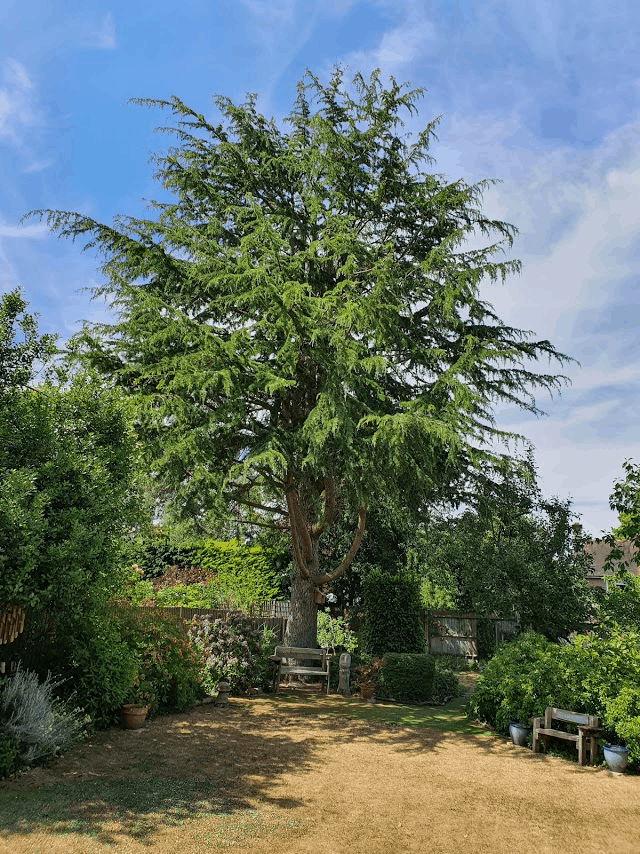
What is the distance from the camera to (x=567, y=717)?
7867 millimetres

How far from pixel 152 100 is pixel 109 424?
893 centimetres

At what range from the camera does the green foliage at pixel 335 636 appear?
15539 millimetres

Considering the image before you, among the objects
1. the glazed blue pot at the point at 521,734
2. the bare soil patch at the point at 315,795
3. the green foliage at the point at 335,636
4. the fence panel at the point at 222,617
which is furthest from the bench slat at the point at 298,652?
the glazed blue pot at the point at 521,734

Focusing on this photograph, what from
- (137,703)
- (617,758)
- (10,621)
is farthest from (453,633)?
(10,621)

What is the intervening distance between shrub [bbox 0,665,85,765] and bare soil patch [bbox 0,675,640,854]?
0.62ft

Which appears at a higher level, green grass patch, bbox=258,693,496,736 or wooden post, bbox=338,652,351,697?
wooden post, bbox=338,652,351,697

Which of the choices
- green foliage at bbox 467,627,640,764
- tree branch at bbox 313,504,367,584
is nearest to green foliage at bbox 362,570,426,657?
tree branch at bbox 313,504,367,584

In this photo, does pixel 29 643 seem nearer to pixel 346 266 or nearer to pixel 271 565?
pixel 346 266

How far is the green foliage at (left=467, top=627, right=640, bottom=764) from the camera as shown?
7586 millimetres

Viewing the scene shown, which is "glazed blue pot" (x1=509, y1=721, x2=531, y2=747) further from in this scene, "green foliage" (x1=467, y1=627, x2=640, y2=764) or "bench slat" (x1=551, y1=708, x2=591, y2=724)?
"bench slat" (x1=551, y1=708, x2=591, y2=724)

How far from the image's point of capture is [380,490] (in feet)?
35.8

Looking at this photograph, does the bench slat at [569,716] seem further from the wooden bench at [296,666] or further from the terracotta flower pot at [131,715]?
the terracotta flower pot at [131,715]

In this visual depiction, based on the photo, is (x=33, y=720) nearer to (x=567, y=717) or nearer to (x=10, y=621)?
(x=10, y=621)

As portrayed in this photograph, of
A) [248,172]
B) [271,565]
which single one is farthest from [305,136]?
[271,565]
